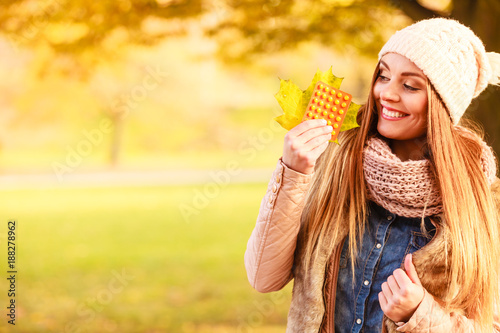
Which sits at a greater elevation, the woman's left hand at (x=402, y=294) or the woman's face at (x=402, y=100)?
the woman's face at (x=402, y=100)

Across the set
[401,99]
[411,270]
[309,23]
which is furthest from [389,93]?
[309,23]

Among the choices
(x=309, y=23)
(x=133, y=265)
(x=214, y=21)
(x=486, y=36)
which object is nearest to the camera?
(x=486, y=36)

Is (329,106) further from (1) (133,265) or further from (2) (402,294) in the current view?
(1) (133,265)

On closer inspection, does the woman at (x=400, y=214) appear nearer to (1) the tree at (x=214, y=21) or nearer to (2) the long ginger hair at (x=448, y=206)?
(2) the long ginger hair at (x=448, y=206)

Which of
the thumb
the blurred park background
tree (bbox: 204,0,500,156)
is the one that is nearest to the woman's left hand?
the thumb

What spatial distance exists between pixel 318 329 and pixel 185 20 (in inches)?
150

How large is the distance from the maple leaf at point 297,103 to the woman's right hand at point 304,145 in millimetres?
122

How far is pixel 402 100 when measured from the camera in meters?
1.85

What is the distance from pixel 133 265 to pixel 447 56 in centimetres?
834

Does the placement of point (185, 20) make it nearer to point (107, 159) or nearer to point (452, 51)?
point (452, 51)

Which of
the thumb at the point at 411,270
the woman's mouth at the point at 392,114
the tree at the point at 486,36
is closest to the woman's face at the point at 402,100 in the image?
the woman's mouth at the point at 392,114

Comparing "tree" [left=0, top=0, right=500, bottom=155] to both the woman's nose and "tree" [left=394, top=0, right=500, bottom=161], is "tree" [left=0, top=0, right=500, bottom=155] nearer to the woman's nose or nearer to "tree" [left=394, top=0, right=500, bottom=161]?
"tree" [left=394, top=0, right=500, bottom=161]

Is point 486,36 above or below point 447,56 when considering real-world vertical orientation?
above

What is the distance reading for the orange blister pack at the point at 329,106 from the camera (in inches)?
72.6
